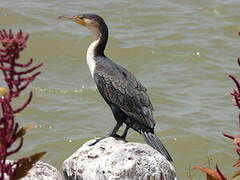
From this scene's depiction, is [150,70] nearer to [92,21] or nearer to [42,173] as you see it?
[92,21]

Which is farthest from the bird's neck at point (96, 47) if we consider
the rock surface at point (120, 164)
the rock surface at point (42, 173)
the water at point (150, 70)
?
the water at point (150, 70)

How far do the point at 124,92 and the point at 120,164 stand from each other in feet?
4.05

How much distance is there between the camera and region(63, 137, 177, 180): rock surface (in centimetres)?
456

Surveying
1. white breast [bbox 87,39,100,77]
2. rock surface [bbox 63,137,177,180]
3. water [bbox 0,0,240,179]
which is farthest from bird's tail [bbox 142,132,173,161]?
water [bbox 0,0,240,179]

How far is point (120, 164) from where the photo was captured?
4590mm

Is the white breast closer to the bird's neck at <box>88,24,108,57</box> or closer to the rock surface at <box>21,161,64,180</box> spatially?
the bird's neck at <box>88,24,108,57</box>

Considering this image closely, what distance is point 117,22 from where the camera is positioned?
12.6m

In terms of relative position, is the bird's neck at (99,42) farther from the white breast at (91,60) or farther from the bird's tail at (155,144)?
the bird's tail at (155,144)

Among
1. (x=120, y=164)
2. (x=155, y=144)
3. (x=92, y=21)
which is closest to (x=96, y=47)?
(x=92, y=21)

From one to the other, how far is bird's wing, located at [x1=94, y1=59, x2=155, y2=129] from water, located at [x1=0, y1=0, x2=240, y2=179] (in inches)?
109

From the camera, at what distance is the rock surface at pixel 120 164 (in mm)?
4562

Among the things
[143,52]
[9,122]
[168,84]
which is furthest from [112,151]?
[143,52]

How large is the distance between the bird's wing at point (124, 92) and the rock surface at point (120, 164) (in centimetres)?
76

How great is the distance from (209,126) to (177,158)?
1.02 metres
